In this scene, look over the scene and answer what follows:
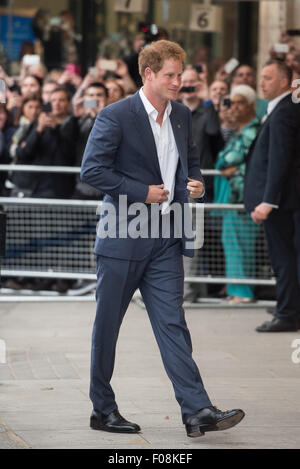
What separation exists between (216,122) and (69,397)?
4.73m

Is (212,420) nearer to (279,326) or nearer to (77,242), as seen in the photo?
(279,326)

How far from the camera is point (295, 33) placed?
14.4 metres

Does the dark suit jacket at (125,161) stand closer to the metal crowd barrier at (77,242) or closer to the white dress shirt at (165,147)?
the white dress shirt at (165,147)

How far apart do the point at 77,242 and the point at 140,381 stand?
13.2ft

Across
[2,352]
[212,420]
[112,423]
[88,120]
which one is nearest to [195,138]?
[88,120]

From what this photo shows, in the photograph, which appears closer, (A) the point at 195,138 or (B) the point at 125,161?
(B) the point at 125,161

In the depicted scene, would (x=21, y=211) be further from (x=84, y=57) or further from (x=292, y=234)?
(x=84, y=57)

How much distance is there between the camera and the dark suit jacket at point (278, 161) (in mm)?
9523

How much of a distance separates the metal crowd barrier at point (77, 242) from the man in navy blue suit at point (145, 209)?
15.6 feet

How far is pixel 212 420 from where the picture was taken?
5883 millimetres

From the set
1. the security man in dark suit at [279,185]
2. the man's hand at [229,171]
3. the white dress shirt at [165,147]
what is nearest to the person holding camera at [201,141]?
the man's hand at [229,171]

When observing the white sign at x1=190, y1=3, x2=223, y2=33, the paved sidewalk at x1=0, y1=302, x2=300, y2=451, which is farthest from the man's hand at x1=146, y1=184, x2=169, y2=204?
the white sign at x1=190, y1=3, x2=223, y2=33
